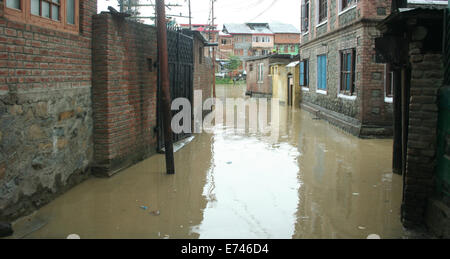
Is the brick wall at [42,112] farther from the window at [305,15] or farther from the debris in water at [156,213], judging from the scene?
the window at [305,15]

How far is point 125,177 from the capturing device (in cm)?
772

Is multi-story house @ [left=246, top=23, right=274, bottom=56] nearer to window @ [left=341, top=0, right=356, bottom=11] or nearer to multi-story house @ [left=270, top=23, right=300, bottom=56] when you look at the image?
multi-story house @ [left=270, top=23, right=300, bottom=56]

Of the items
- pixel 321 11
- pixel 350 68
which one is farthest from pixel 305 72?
pixel 350 68

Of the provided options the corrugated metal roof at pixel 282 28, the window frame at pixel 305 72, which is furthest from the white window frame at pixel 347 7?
the corrugated metal roof at pixel 282 28

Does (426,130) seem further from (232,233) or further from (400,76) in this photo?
(400,76)

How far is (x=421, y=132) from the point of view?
16.5 ft

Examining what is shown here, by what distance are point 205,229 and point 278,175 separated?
3.17m

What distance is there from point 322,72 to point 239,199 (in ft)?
41.3

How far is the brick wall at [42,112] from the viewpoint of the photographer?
16.6 feet

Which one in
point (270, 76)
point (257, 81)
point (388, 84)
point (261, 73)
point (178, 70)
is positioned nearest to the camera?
point (178, 70)

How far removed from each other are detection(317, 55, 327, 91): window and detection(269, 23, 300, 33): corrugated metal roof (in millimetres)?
54451

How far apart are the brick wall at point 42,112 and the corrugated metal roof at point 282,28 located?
66.6m

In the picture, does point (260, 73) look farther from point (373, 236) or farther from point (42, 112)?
point (373, 236)

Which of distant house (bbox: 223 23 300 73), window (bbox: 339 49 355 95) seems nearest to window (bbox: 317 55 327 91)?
window (bbox: 339 49 355 95)
